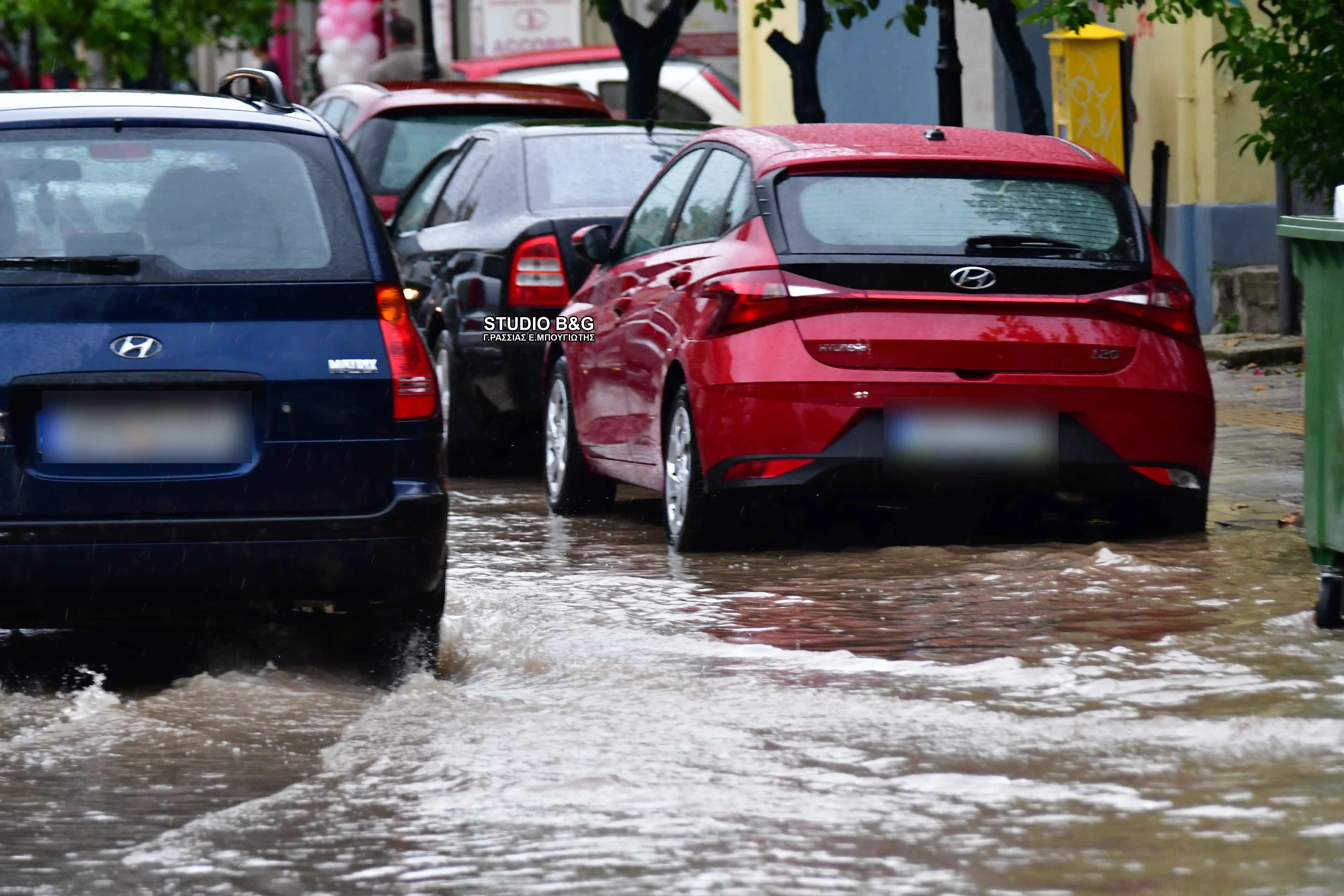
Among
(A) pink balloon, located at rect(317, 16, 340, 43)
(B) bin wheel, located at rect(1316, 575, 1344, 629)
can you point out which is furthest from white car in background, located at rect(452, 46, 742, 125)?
(B) bin wheel, located at rect(1316, 575, 1344, 629)

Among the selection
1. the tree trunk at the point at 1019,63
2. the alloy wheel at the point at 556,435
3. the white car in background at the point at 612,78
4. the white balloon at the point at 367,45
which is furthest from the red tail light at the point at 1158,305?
the white balloon at the point at 367,45

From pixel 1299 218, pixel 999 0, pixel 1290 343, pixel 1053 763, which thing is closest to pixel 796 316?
pixel 1299 218

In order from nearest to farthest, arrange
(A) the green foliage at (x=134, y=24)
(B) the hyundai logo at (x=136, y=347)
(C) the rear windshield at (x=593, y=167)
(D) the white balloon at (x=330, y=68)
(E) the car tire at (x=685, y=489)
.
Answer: (B) the hyundai logo at (x=136, y=347)
(E) the car tire at (x=685, y=489)
(C) the rear windshield at (x=593, y=167)
(D) the white balloon at (x=330, y=68)
(A) the green foliage at (x=134, y=24)

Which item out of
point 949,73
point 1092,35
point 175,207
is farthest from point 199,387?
point 1092,35

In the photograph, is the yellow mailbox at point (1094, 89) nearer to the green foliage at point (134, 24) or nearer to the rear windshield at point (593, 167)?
the rear windshield at point (593, 167)

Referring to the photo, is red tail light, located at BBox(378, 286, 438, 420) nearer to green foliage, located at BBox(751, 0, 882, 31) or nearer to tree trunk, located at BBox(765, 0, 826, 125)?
green foliage, located at BBox(751, 0, 882, 31)

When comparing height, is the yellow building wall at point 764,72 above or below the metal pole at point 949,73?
above

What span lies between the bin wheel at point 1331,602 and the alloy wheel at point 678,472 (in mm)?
2567

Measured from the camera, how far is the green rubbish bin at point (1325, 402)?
22.7 feet

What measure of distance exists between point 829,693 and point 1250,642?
1286 millimetres

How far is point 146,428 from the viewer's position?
615cm

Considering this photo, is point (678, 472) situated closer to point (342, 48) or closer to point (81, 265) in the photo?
point (81, 265)

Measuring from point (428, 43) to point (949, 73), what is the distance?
12.9 m

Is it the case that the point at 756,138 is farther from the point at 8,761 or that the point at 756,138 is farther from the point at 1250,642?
the point at 8,761
